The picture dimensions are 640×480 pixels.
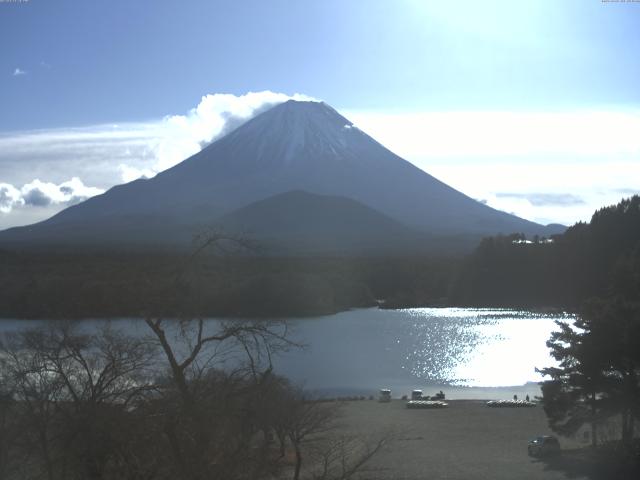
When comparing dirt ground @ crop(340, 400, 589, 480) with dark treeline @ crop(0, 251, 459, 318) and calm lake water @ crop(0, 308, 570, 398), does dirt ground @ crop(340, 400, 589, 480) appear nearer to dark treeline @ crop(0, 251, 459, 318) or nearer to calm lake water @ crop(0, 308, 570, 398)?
calm lake water @ crop(0, 308, 570, 398)

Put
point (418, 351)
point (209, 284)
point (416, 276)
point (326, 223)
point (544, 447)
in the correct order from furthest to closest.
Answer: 1. point (326, 223)
2. point (416, 276)
3. point (418, 351)
4. point (544, 447)
5. point (209, 284)

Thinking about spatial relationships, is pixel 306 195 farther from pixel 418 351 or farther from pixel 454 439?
pixel 454 439

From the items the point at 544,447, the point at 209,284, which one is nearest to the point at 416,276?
the point at 544,447

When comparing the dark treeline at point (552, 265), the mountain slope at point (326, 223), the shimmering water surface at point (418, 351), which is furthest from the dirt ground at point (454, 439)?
the mountain slope at point (326, 223)

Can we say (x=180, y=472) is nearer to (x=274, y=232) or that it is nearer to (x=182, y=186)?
(x=274, y=232)

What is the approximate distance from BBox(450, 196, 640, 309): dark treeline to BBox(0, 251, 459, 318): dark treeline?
125 inches

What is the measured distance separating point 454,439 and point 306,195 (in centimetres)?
5380

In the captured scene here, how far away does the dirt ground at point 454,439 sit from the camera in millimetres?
8250

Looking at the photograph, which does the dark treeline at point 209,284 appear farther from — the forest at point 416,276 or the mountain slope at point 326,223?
the mountain slope at point 326,223

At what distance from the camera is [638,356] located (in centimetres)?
809

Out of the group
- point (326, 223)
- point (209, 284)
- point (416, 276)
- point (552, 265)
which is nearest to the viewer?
point (209, 284)

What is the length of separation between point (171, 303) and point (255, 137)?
72.3m

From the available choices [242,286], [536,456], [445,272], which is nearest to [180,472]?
[536,456]

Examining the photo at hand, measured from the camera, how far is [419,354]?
22.2 metres
